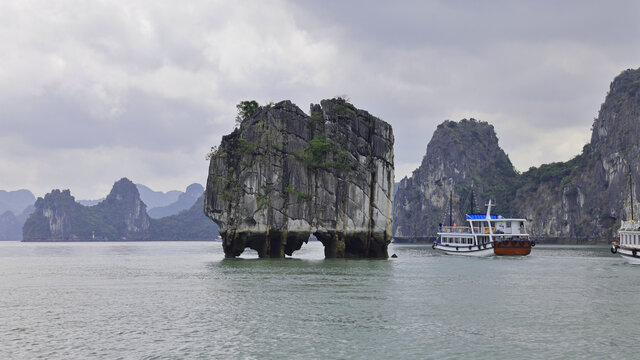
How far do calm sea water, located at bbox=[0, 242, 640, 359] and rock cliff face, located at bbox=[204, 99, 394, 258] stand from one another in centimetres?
2372

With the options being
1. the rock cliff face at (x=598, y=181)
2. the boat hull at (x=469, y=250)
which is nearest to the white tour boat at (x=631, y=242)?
the boat hull at (x=469, y=250)

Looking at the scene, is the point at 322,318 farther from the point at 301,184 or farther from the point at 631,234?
the point at 631,234

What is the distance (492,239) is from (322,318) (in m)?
59.8

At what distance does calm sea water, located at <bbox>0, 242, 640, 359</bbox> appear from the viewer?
18422 mm

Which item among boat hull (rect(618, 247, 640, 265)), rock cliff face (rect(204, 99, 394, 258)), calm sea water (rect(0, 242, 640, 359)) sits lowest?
calm sea water (rect(0, 242, 640, 359))

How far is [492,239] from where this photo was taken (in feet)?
258

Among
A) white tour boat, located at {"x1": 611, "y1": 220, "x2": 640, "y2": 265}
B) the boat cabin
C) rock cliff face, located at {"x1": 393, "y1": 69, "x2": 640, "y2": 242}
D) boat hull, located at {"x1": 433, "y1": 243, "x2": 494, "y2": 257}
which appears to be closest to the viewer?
white tour boat, located at {"x1": 611, "y1": 220, "x2": 640, "y2": 265}

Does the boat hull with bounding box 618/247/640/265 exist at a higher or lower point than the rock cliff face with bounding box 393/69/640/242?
lower

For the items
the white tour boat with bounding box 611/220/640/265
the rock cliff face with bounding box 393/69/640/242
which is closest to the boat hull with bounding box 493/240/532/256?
the white tour boat with bounding box 611/220/640/265

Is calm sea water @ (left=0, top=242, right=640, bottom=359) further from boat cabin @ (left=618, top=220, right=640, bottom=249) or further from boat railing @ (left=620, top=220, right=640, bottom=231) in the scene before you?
boat railing @ (left=620, top=220, right=640, bottom=231)

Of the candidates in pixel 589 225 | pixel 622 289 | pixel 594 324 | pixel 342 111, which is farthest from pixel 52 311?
pixel 589 225

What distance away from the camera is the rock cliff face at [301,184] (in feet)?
212

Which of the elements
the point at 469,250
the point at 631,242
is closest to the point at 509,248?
→ the point at 469,250

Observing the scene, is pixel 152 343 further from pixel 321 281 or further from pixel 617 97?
pixel 617 97
